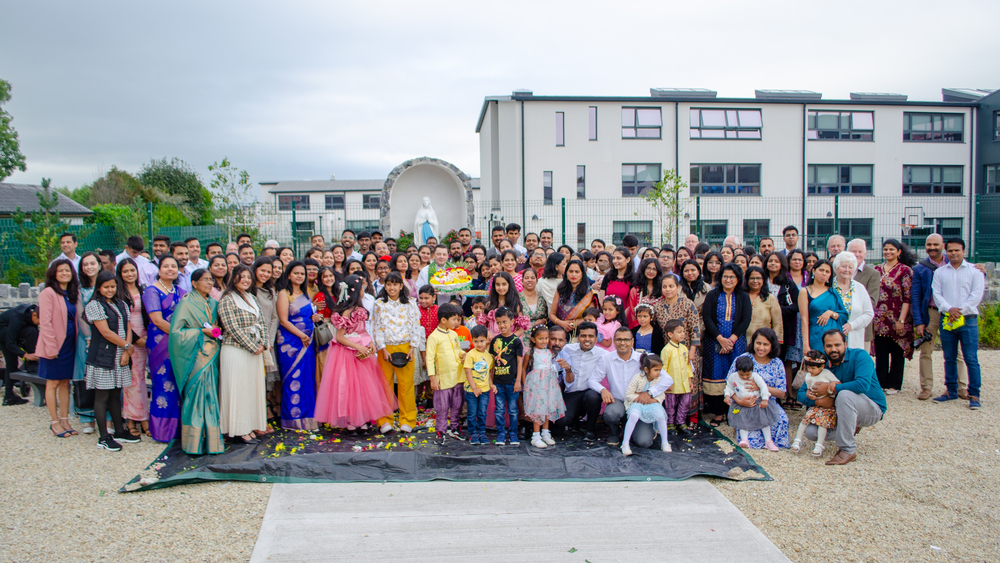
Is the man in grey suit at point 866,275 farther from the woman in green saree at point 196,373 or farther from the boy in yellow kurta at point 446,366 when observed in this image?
the woman in green saree at point 196,373

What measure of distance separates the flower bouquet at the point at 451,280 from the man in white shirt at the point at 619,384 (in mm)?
1765

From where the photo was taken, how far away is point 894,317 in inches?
257

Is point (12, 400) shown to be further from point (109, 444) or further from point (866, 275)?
point (866, 275)

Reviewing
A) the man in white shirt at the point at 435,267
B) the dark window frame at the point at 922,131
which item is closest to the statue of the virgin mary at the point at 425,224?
the man in white shirt at the point at 435,267

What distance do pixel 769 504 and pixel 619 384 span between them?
157 cm

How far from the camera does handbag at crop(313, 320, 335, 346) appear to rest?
535cm

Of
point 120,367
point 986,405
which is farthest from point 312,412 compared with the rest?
point 986,405

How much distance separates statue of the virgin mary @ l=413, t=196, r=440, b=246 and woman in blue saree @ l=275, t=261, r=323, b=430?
854cm

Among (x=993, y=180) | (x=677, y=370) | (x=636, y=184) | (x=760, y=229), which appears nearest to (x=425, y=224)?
(x=677, y=370)

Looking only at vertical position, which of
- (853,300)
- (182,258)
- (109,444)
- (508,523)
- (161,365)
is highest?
(182,258)

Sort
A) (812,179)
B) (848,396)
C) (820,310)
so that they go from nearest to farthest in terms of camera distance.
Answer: (848,396) → (820,310) → (812,179)

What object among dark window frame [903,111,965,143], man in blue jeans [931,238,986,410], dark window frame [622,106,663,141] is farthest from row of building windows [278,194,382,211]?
man in blue jeans [931,238,986,410]

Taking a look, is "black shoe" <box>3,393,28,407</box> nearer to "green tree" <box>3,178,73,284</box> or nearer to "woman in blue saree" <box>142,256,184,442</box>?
"woman in blue saree" <box>142,256,184,442</box>

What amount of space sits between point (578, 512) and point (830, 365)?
2756 millimetres
